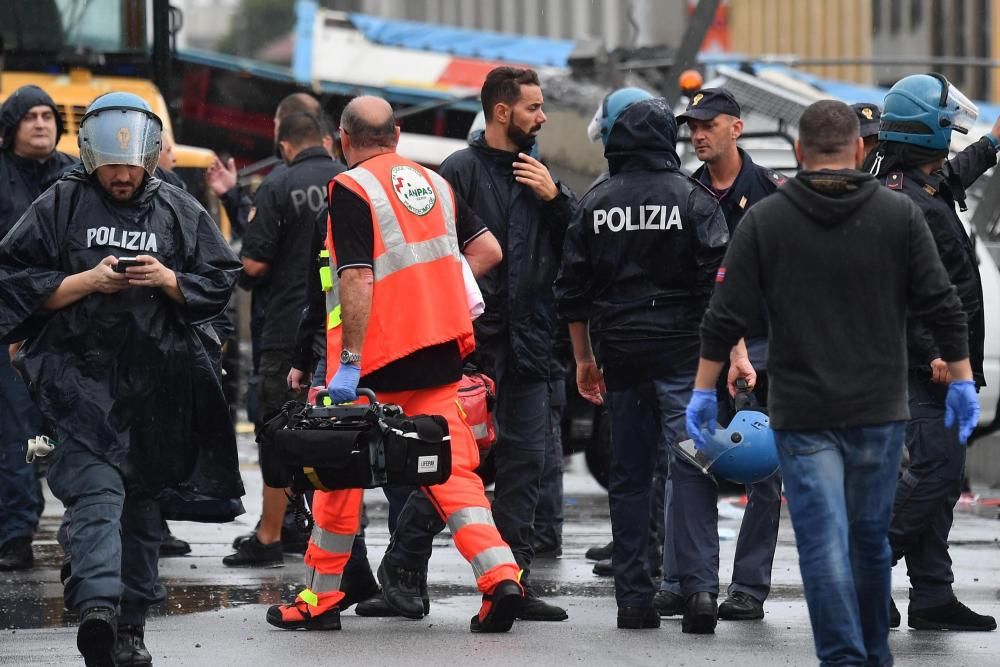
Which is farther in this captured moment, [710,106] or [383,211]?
[710,106]

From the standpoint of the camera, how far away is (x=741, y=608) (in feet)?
25.0

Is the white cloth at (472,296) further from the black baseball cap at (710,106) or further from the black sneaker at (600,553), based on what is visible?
the black sneaker at (600,553)

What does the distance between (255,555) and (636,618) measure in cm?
242

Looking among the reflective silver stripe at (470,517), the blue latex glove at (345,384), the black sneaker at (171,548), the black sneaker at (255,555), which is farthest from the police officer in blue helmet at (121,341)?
the black sneaker at (171,548)

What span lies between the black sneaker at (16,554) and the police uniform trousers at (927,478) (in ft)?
13.3

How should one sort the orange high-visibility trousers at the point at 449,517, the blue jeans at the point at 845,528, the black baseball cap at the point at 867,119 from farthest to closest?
the black baseball cap at the point at 867,119, the orange high-visibility trousers at the point at 449,517, the blue jeans at the point at 845,528

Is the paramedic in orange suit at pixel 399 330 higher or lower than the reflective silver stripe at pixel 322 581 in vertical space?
higher

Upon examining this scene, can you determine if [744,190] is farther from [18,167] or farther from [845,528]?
[18,167]

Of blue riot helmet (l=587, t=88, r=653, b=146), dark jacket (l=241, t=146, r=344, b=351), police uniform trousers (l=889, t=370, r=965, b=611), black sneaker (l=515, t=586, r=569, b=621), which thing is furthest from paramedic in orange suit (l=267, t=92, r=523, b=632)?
dark jacket (l=241, t=146, r=344, b=351)

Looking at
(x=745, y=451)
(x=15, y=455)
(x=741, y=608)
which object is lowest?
(x=741, y=608)

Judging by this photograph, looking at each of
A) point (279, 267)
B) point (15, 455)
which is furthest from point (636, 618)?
point (15, 455)

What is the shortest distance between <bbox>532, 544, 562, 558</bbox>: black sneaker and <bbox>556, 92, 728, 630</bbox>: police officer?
2.00 meters

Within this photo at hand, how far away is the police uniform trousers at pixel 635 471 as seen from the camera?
738 centimetres

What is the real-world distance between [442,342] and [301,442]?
662 mm
